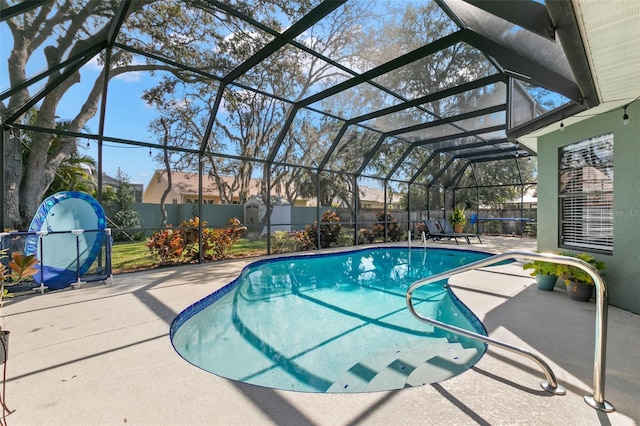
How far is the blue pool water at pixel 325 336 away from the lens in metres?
3.00

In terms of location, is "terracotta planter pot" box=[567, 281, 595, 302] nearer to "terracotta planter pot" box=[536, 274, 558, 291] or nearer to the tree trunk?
"terracotta planter pot" box=[536, 274, 558, 291]

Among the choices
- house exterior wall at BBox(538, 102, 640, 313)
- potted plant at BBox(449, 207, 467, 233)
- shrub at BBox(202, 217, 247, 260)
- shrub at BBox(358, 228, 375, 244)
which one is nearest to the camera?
house exterior wall at BBox(538, 102, 640, 313)

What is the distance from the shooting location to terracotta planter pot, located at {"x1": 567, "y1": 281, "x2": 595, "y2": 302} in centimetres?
404

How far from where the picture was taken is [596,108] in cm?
384

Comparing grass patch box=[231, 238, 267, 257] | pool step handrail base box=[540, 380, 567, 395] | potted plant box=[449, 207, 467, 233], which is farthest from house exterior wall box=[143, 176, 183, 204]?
potted plant box=[449, 207, 467, 233]

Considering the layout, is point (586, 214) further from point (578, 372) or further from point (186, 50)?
point (186, 50)

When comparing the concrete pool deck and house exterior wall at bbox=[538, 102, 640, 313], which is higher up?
house exterior wall at bbox=[538, 102, 640, 313]

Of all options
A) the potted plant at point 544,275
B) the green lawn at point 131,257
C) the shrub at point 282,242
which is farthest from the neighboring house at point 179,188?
the potted plant at point 544,275

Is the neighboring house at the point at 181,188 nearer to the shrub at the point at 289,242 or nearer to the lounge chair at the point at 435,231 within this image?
the shrub at the point at 289,242

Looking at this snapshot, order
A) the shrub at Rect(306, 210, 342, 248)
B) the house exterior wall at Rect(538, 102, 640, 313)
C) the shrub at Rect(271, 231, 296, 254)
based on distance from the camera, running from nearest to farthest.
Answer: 1. the house exterior wall at Rect(538, 102, 640, 313)
2. the shrub at Rect(271, 231, 296, 254)
3. the shrub at Rect(306, 210, 342, 248)

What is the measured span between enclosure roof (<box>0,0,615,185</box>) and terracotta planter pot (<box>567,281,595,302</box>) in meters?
2.34

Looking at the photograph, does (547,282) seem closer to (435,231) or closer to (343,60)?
(343,60)

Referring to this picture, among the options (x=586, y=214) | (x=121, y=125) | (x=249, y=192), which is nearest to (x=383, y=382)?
(x=586, y=214)

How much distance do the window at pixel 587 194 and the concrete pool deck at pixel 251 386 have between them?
126 centimetres
